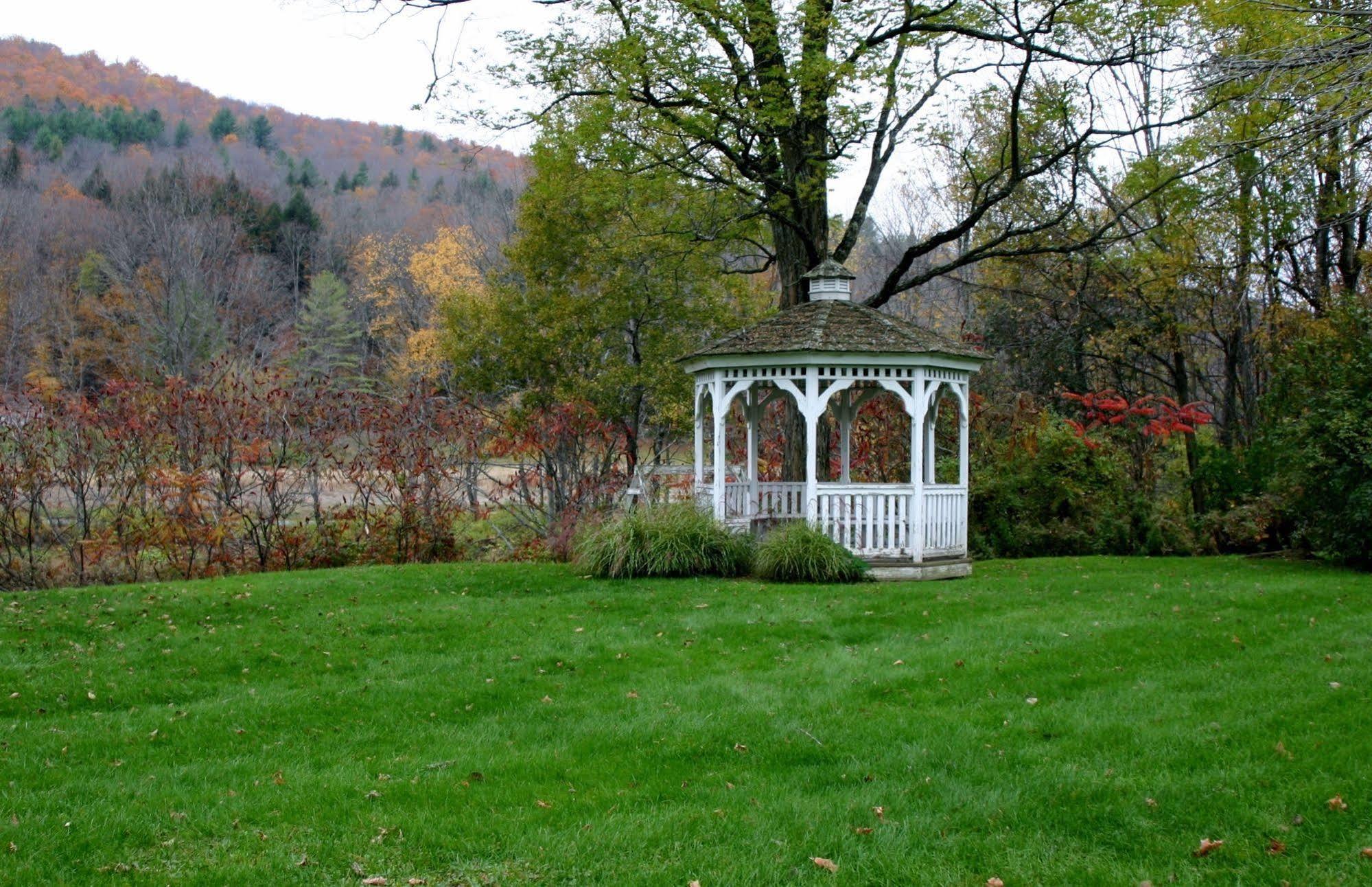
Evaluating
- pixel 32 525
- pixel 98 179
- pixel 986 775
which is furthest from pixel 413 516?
pixel 98 179

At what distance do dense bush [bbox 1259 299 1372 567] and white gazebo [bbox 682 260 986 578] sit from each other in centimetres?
387

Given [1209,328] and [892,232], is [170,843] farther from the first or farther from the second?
[892,232]

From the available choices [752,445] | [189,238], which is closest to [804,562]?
[752,445]

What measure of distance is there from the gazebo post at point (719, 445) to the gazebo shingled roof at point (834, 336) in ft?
1.52

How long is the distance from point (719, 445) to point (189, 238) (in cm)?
3501

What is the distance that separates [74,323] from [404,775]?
3997cm

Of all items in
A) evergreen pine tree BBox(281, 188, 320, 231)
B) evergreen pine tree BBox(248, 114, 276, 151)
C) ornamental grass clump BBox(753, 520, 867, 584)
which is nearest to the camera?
ornamental grass clump BBox(753, 520, 867, 584)

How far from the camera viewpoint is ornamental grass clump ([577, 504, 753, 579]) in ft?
40.7

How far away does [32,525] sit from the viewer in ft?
44.9

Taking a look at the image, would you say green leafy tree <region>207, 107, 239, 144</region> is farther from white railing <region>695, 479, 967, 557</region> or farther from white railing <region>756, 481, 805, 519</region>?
white railing <region>695, 479, 967, 557</region>

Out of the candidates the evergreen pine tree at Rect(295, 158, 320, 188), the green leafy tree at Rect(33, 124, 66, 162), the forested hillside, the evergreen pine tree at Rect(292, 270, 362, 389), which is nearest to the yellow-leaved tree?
the forested hillside

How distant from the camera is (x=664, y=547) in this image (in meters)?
12.5

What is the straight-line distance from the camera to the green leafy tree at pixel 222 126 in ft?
231

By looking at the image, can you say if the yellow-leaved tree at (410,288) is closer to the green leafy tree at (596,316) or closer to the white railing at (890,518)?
the green leafy tree at (596,316)
